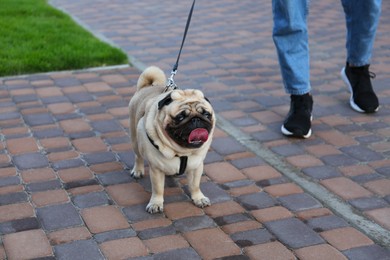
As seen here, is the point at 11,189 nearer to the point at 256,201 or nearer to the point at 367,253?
the point at 256,201

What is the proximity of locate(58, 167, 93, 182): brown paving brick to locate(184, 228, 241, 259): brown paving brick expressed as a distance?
909mm

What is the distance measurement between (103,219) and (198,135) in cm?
67

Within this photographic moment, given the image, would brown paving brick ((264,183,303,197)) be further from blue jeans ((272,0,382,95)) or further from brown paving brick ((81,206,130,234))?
blue jeans ((272,0,382,95))

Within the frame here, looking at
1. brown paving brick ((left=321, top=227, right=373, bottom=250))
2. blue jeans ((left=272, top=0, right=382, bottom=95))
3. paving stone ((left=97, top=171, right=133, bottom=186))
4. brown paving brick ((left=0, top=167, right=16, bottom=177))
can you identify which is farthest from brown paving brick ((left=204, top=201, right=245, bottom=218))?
blue jeans ((left=272, top=0, right=382, bottom=95))

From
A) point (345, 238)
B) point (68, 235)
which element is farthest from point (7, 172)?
point (345, 238)

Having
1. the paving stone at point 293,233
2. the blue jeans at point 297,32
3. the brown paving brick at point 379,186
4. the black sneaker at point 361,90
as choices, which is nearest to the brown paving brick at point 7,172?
the paving stone at point 293,233

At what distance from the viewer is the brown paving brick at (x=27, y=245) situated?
2855 mm

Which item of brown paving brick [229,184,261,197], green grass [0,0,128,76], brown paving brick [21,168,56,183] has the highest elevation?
brown paving brick [229,184,261,197]

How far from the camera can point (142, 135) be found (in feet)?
10.4

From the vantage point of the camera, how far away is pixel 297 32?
4.29 m

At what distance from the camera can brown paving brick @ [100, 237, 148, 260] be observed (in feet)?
9.36

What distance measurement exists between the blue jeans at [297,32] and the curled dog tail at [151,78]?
1065 millimetres

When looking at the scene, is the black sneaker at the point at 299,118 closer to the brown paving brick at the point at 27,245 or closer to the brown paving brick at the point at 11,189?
the brown paving brick at the point at 11,189

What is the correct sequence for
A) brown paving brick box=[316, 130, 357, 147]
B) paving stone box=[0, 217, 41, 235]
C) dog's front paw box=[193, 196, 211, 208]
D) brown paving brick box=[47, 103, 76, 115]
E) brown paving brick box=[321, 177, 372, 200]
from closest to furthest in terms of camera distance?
paving stone box=[0, 217, 41, 235], dog's front paw box=[193, 196, 211, 208], brown paving brick box=[321, 177, 372, 200], brown paving brick box=[316, 130, 357, 147], brown paving brick box=[47, 103, 76, 115]
